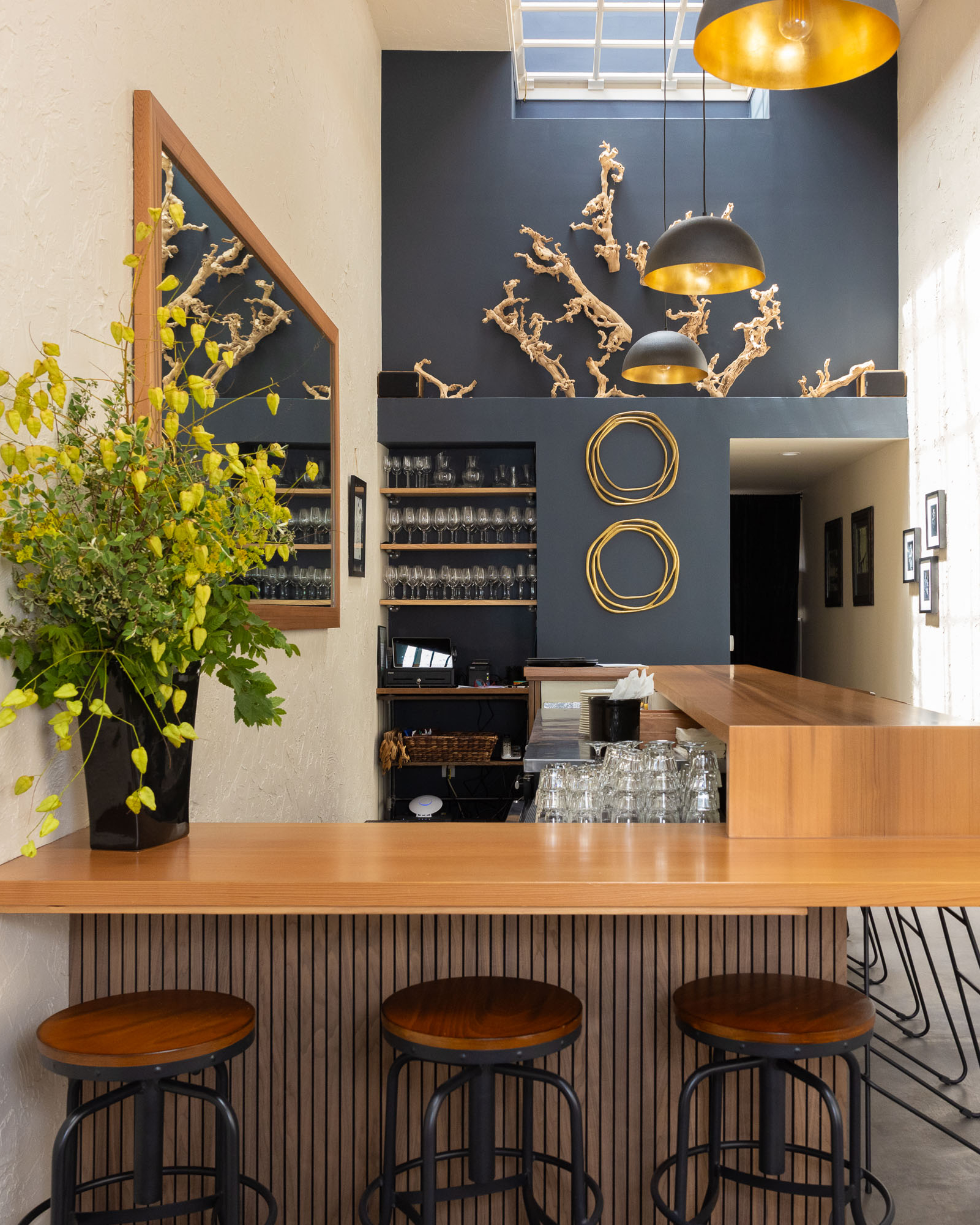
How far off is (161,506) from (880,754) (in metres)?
1.41

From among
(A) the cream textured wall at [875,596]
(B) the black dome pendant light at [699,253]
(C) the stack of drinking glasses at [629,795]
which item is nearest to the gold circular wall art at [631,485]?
(A) the cream textured wall at [875,596]

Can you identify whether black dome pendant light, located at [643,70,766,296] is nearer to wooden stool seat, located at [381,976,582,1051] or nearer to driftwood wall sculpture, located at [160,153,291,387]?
driftwood wall sculpture, located at [160,153,291,387]

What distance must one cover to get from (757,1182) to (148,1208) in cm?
111

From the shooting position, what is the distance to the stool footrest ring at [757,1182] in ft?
6.20

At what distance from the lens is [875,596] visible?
7.14m

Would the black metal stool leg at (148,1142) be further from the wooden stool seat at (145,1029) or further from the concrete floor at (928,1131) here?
the concrete floor at (928,1131)

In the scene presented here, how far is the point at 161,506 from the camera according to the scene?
178 centimetres

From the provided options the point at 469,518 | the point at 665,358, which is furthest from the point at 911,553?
the point at 469,518

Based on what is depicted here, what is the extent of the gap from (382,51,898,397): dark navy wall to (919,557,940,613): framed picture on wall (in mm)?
1534

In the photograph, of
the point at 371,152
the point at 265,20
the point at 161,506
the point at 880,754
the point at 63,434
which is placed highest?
the point at 371,152

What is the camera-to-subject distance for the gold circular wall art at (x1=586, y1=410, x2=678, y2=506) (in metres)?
6.41

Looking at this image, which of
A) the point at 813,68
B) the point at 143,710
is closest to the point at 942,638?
the point at 813,68

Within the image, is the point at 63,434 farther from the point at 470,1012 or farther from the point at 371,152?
the point at 371,152

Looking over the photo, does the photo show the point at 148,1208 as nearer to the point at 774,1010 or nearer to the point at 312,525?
the point at 774,1010
